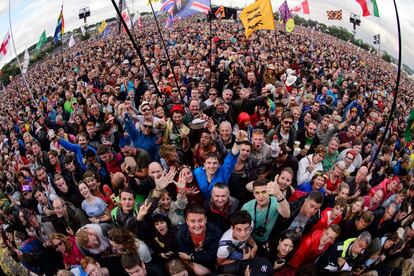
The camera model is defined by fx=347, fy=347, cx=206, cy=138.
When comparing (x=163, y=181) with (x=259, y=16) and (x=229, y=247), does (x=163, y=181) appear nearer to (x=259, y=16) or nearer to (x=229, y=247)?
(x=229, y=247)

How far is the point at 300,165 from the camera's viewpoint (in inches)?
197

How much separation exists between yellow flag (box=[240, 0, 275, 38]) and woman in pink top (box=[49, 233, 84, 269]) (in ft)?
26.4

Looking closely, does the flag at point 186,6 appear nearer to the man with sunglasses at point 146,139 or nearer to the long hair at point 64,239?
the man with sunglasses at point 146,139

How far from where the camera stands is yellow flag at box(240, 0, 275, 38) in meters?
10.0

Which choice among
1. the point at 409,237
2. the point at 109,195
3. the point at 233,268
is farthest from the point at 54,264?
the point at 409,237

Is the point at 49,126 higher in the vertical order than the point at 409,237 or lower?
higher

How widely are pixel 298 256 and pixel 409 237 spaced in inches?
68.2

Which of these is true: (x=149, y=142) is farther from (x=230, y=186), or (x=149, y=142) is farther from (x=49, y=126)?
(x=49, y=126)

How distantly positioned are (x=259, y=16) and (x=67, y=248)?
8640mm

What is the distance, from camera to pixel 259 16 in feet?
33.8

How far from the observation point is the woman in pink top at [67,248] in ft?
12.5

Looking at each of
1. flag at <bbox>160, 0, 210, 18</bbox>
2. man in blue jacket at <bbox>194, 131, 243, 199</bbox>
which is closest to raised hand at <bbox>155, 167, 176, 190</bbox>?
man in blue jacket at <bbox>194, 131, 243, 199</bbox>

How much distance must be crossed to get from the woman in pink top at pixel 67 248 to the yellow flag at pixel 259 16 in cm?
804

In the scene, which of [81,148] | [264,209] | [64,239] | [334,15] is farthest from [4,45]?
[334,15]
